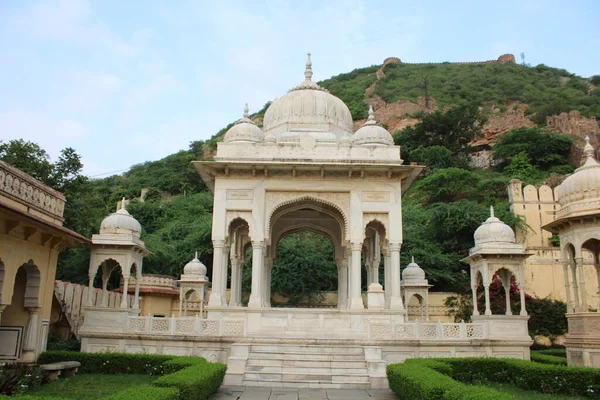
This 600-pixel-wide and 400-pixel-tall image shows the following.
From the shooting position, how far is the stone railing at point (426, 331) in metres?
14.7

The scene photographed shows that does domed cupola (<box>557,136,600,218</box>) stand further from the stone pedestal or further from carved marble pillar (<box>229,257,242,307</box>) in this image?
carved marble pillar (<box>229,257,242,307</box>)

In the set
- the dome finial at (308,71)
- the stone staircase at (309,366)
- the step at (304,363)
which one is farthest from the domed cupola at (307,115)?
the step at (304,363)

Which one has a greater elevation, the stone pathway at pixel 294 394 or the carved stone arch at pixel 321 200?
the carved stone arch at pixel 321 200

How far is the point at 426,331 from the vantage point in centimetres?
1501

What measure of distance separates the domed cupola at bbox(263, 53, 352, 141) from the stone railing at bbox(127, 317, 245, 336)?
753cm

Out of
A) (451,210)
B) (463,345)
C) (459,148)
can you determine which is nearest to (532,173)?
(459,148)

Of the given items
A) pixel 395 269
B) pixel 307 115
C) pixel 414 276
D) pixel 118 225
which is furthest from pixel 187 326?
pixel 414 276

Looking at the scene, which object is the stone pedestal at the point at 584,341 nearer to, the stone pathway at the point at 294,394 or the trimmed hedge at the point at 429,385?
the trimmed hedge at the point at 429,385

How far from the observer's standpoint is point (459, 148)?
173ft

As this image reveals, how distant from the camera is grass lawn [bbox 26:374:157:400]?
10.2 metres

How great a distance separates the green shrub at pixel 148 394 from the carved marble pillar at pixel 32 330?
6.56 metres

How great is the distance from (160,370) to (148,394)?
5869 millimetres

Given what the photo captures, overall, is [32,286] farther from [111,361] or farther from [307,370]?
[307,370]

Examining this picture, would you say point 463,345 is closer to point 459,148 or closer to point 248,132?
point 248,132
